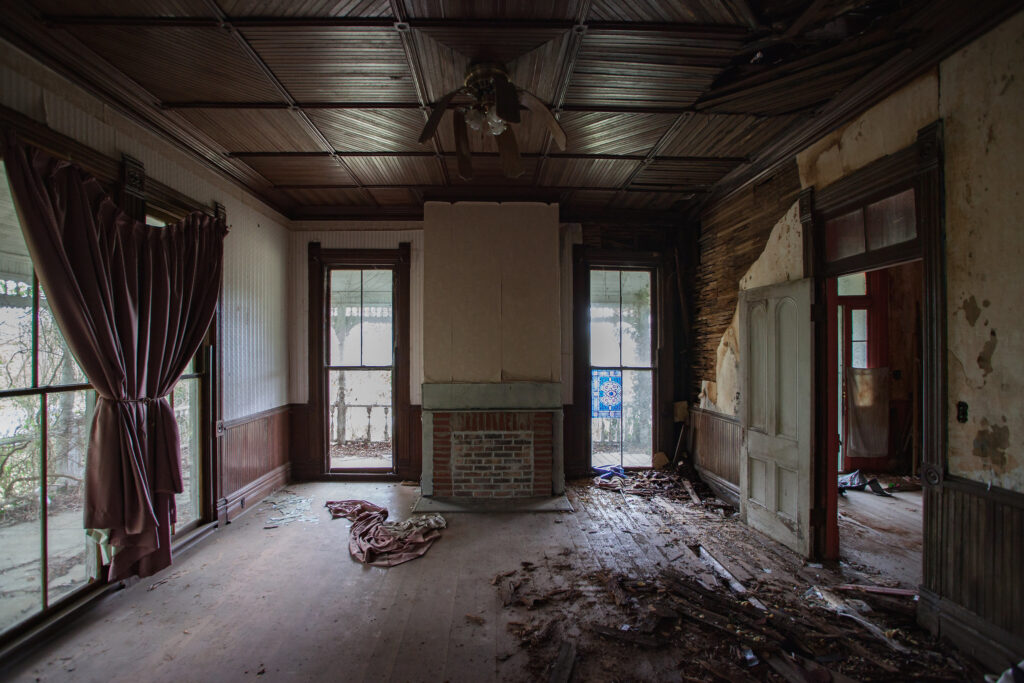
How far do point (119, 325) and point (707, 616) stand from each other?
157 inches

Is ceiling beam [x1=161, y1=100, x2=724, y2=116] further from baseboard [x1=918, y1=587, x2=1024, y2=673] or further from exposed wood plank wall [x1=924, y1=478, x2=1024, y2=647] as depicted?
baseboard [x1=918, y1=587, x2=1024, y2=673]

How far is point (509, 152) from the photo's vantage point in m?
2.74

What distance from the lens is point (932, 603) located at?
7.79 ft

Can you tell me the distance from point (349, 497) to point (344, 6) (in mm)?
4314

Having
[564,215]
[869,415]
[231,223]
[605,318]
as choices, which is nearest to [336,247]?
[231,223]

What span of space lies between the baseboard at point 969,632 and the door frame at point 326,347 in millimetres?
4545

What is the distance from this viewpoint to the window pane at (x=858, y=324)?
5.33m

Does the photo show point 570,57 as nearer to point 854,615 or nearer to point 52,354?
point 52,354

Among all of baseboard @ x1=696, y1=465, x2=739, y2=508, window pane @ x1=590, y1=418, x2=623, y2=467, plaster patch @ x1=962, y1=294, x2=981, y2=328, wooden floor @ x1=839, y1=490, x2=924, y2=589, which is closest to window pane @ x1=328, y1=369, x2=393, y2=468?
window pane @ x1=590, y1=418, x2=623, y2=467

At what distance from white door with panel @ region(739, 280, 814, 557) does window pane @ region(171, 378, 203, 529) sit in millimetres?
4809

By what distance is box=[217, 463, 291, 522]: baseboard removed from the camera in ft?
13.0

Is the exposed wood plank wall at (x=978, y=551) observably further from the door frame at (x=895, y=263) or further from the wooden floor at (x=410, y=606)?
the wooden floor at (x=410, y=606)

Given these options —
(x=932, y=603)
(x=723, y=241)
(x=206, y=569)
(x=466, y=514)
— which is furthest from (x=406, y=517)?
(x=723, y=241)

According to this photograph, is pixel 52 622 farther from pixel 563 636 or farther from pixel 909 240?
pixel 909 240
